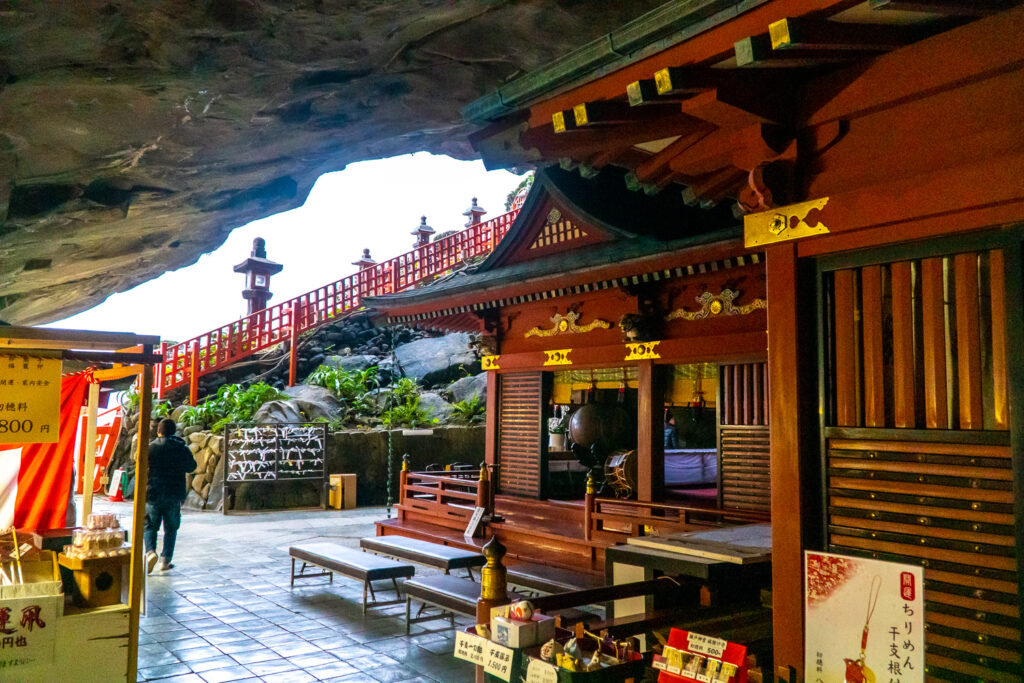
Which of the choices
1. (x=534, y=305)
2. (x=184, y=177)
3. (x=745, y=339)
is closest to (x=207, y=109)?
(x=184, y=177)

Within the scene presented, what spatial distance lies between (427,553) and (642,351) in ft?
12.9

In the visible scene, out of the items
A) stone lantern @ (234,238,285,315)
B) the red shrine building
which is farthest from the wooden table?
stone lantern @ (234,238,285,315)

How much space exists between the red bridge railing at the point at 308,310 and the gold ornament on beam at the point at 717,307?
10.5 m

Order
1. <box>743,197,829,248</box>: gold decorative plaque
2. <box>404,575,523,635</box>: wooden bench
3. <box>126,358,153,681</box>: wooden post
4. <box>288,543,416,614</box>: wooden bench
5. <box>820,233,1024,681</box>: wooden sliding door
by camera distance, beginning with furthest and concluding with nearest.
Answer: <box>288,543,416,614</box>: wooden bench → <box>404,575,523,635</box>: wooden bench → <box>126,358,153,681</box>: wooden post → <box>743,197,829,248</box>: gold decorative plaque → <box>820,233,1024,681</box>: wooden sliding door

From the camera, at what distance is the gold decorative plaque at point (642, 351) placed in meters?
9.27

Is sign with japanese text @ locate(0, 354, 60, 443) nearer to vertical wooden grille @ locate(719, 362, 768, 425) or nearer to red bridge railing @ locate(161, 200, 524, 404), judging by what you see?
vertical wooden grille @ locate(719, 362, 768, 425)

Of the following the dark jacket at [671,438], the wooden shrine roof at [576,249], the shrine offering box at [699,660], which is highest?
the wooden shrine roof at [576,249]

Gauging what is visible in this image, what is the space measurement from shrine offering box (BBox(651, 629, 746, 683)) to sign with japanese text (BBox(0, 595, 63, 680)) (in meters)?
3.33

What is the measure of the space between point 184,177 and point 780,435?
29.9 feet

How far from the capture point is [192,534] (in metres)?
12.4

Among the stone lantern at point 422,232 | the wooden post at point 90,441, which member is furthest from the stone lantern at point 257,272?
the wooden post at point 90,441

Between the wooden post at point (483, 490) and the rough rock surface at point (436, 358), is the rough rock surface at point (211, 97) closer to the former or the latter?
the wooden post at point (483, 490)

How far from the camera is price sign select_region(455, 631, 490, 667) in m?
3.39

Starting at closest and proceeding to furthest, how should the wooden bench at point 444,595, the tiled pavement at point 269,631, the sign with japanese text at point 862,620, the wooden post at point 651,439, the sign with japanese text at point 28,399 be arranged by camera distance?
1. the sign with japanese text at point 862,620
2. the sign with japanese text at point 28,399
3. the tiled pavement at point 269,631
4. the wooden bench at point 444,595
5. the wooden post at point 651,439
